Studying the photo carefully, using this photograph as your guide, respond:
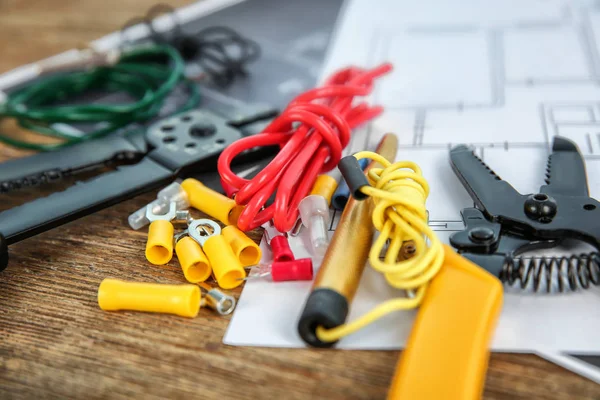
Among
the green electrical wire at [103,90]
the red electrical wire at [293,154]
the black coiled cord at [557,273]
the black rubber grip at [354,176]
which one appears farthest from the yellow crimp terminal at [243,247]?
the green electrical wire at [103,90]

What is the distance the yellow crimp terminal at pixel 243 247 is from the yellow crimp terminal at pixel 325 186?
98mm

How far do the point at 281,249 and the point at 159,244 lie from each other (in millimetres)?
133

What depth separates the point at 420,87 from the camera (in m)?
1.04

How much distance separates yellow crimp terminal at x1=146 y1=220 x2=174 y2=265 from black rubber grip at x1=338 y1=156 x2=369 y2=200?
207mm

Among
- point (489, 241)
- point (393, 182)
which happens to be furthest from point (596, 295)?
point (393, 182)

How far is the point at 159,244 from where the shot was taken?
2.30ft

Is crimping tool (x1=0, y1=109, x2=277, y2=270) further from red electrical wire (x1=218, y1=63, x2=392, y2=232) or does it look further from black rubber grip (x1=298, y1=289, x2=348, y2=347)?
black rubber grip (x1=298, y1=289, x2=348, y2=347)

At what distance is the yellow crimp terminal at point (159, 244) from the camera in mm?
704

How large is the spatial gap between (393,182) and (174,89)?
0.57 meters

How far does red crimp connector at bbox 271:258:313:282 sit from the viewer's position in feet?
2.16

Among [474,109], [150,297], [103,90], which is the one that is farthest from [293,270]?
[103,90]

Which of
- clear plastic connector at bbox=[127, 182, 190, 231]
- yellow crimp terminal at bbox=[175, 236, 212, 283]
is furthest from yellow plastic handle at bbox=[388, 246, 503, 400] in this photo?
clear plastic connector at bbox=[127, 182, 190, 231]

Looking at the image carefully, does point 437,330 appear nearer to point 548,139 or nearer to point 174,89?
point 548,139

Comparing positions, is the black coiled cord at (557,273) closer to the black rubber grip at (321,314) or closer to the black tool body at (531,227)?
the black tool body at (531,227)
